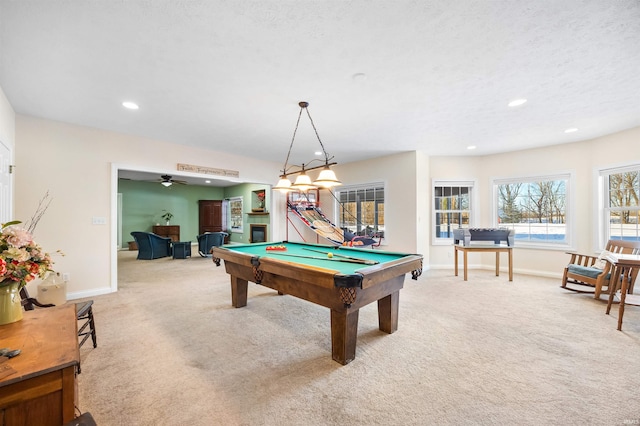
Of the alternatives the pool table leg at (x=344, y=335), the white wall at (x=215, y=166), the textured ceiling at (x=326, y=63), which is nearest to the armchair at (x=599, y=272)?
the white wall at (x=215, y=166)

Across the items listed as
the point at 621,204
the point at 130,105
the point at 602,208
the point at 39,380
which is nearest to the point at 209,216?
the point at 130,105

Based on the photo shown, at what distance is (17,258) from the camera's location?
1.32m

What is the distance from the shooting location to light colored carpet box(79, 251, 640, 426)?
1.71 m

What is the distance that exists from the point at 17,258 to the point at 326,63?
249 centimetres

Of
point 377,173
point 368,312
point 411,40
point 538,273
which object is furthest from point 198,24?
point 538,273

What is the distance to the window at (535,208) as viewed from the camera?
532 cm

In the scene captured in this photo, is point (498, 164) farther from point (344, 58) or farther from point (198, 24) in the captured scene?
point (198, 24)

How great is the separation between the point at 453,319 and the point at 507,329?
53cm

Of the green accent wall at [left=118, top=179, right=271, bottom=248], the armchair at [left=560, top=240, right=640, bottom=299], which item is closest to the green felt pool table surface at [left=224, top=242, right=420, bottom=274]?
the armchair at [left=560, top=240, right=640, bottom=299]

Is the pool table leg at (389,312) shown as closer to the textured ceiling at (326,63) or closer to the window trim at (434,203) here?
the textured ceiling at (326,63)

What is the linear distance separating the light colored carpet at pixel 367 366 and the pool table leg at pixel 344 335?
0.24 ft

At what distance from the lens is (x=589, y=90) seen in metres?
3.01

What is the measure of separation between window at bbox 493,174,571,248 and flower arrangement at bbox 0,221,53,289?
278 inches

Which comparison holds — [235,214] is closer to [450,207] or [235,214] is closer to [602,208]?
[450,207]
